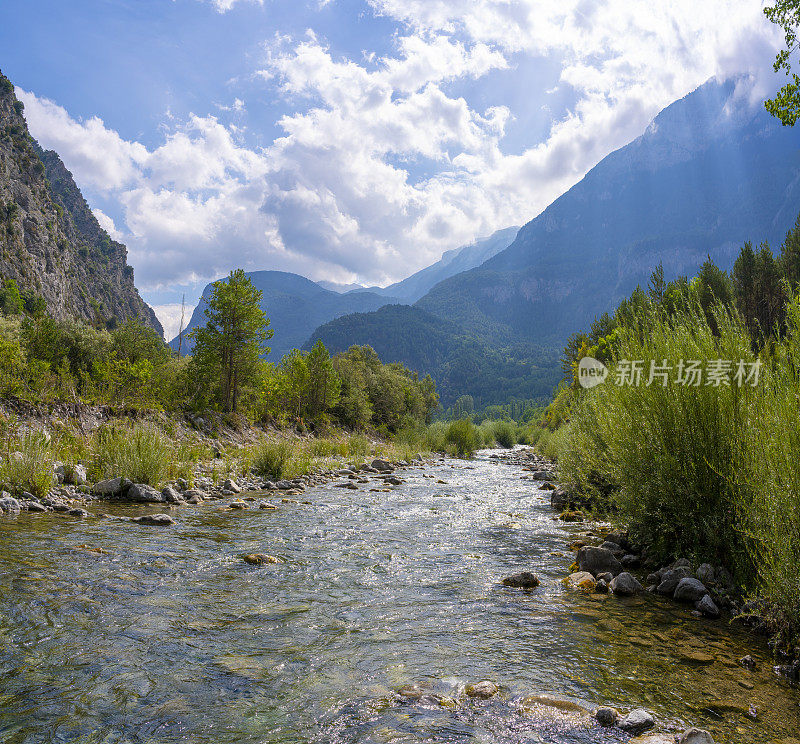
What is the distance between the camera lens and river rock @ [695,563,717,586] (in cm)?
635

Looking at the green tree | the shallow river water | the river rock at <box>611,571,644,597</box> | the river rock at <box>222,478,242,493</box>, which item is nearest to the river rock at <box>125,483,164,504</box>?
the river rock at <box>222,478,242,493</box>

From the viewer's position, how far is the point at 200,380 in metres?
28.3

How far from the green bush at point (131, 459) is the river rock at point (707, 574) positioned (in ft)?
41.7

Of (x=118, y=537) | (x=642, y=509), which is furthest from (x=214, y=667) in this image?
(x=642, y=509)

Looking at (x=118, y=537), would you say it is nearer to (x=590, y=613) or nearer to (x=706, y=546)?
(x=590, y=613)

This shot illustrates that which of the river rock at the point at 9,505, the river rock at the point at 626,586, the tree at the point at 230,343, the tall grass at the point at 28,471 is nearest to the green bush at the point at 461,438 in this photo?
the tree at the point at 230,343

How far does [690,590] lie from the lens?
6156mm

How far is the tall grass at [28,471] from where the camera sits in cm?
1030

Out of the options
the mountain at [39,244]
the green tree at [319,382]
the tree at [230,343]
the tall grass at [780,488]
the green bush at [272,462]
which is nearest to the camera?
Result: the tall grass at [780,488]

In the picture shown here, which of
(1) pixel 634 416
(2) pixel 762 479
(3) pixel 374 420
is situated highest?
(1) pixel 634 416

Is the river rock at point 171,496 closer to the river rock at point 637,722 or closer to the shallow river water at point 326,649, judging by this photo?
the shallow river water at point 326,649

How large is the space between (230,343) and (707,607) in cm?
2788

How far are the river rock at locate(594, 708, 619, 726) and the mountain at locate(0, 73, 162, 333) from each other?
62.2 meters

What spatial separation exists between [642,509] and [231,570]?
21.2 feet
